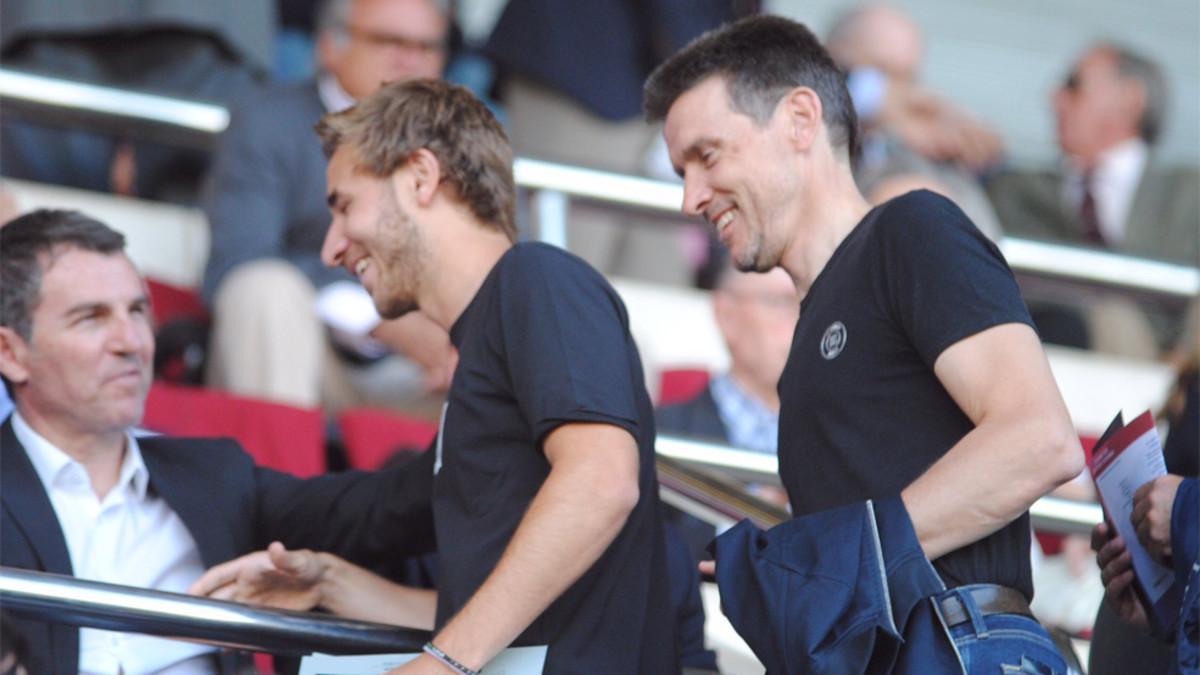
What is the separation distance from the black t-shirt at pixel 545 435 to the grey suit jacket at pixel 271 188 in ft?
8.03

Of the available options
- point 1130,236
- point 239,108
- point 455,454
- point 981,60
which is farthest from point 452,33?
point 455,454

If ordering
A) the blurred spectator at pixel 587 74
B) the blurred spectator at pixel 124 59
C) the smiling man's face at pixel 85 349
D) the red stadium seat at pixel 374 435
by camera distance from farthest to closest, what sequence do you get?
the blurred spectator at pixel 587 74 < the blurred spectator at pixel 124 59 < the red stadium seat at pixel 374 435 < the smiling man's face at pixel 85 349

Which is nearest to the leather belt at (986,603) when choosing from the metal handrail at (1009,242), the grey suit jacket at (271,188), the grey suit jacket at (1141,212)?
the metal handrail at (1009,242)

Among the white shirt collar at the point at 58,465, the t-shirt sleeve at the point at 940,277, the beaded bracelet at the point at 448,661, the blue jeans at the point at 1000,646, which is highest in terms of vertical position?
the t-shirt sleeve at the point at 940,277

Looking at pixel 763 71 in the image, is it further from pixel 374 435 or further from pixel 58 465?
pixel 374 435

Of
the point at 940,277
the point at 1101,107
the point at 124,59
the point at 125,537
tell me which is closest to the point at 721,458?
the point at 125,537

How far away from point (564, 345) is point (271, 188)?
278 centimetres

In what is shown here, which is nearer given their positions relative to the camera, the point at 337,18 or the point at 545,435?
the point at 545,435

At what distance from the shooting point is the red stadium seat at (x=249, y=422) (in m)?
4.81

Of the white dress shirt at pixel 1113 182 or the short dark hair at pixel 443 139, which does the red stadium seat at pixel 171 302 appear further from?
the white dress shirt at pixel 1113 182

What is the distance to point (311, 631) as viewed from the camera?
9.09ft

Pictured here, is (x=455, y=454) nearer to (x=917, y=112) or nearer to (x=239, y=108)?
(x=239, y=108)

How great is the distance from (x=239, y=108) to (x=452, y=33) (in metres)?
1.21

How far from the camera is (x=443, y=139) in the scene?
10.0 feet
